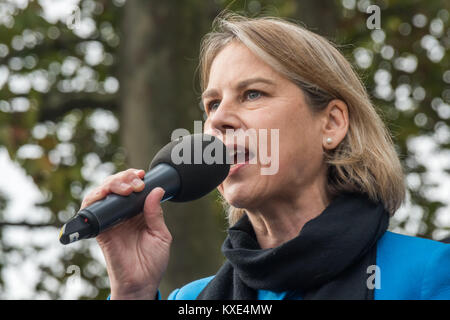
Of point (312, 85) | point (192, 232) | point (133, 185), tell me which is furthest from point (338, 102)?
point (192, 232)

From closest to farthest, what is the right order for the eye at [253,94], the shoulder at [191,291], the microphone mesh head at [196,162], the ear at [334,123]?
the microphone mesh head at [196,162] < the eye at [253,94] < the ear at [334,123] < the shoulder at [191,291]

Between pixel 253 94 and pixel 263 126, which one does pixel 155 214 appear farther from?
pixel 253 94

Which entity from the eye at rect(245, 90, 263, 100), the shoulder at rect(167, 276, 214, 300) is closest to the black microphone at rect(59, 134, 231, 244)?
the eye at rect(245, 90, 263, 100)

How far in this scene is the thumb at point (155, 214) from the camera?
2.23 m

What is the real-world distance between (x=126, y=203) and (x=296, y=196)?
81cm

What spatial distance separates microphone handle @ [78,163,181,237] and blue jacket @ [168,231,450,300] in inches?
23.7

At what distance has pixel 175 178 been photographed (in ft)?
Answer: 7.64

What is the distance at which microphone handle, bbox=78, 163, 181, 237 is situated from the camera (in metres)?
2.05

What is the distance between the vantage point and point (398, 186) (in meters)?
2.73

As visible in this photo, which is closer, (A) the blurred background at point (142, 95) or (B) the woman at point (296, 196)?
(B) the woman at point (296, 196)

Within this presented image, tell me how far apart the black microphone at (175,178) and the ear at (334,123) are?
1.62ft

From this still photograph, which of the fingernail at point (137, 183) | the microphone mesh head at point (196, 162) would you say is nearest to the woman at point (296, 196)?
the fingernail at point (137, 183)

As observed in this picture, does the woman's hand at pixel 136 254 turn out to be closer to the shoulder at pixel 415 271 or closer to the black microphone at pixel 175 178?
the black microphone at pixel 175 178
